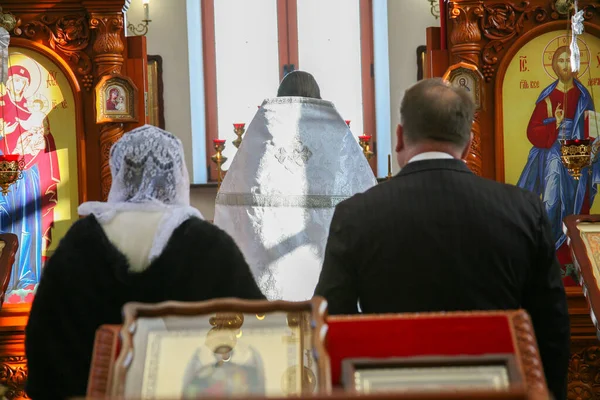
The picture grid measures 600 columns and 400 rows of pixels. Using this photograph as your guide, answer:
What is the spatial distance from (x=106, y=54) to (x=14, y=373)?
1.92m

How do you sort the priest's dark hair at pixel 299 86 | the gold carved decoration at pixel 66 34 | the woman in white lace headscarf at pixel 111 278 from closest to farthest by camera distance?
1. the woman in white lace headscarf at pixel 111 278
2. the priest's dark hair at pixel 299 86
3. the gold carved decoration at pixel 66 34

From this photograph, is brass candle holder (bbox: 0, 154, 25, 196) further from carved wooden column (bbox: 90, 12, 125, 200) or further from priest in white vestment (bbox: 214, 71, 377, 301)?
priest in white vestment (bbox: 214, 71, 377, 301)

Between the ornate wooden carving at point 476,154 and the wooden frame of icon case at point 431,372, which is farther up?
the ornate wooden carving at point 476,154

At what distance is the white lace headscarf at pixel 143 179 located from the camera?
278 cm

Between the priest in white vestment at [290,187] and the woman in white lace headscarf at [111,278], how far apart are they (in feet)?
6.38

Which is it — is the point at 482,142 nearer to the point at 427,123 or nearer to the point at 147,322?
the point at 427,123

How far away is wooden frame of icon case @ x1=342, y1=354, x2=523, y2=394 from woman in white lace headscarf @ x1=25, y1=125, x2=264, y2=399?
3.45ft

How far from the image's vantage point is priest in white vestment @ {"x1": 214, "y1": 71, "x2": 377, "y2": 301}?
472 cm

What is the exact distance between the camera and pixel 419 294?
2.55 metres

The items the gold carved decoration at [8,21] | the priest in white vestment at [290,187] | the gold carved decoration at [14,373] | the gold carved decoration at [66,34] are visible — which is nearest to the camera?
the priest in white vestment at [290,187]

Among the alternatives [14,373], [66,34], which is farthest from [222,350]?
[66,34]

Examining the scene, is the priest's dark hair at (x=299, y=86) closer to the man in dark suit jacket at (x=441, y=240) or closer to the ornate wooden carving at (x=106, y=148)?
the ornate wooden carving at (x=106, y=148)

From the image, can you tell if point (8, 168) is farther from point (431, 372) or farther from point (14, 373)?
point (431, 372)

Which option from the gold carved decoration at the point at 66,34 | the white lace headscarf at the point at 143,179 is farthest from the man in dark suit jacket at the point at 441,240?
the gold carved decoration at the point at 66,34
